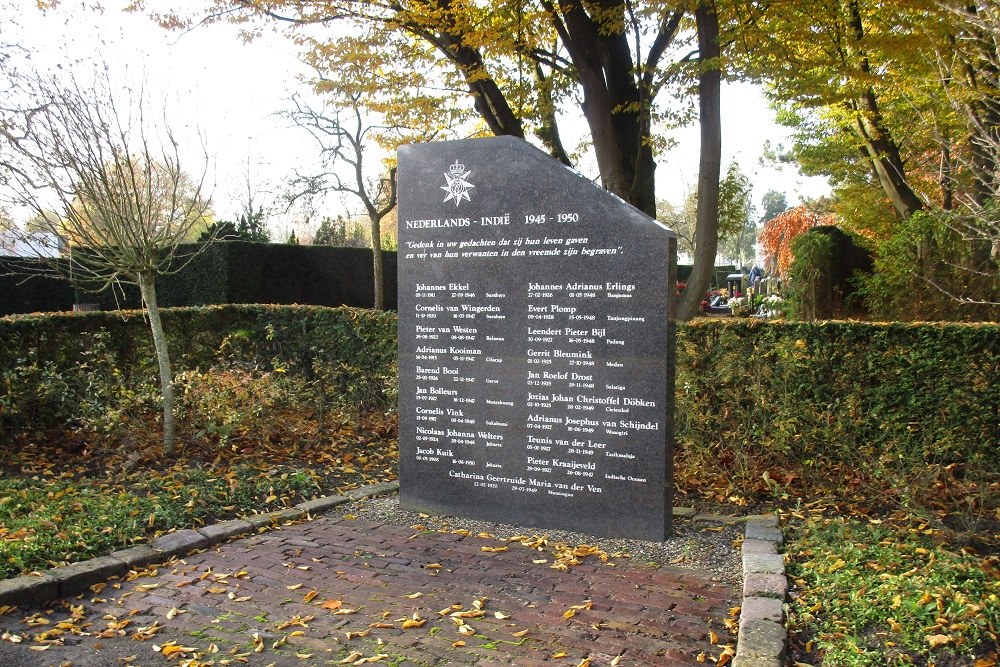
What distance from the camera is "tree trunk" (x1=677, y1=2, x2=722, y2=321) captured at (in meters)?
9.20

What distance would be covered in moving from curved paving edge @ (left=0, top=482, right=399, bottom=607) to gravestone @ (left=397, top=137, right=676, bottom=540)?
89 cm

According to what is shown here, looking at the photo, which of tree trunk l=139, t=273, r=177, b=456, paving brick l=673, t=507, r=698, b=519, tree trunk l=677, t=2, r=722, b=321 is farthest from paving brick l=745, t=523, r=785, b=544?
tree trunk l=139, t=273, r=177, b=456

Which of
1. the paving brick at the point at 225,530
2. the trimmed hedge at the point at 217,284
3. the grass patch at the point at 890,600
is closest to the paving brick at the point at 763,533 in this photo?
the grass patch at the point at 890,600

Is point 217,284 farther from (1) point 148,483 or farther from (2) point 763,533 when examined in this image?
(2) point 763,533

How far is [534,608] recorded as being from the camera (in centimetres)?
432

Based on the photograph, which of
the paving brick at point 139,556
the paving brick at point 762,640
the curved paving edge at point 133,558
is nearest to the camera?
the paving brick at point 762,640

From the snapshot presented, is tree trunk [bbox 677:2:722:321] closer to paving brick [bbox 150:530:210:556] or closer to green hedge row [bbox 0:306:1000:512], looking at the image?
green hedge row [bbox 0:306:1000:512]

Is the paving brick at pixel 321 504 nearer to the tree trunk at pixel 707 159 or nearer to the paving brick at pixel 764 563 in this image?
the paving brick at pixel 764 563

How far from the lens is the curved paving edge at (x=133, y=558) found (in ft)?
14.8

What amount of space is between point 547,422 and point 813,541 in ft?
6.41

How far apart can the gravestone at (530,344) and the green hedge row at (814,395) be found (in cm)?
148

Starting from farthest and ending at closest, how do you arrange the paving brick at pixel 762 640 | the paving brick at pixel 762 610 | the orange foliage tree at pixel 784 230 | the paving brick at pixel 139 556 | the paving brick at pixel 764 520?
1. the orange foliage tree at pixel 784 230
2. the paving brick at pixel 764 520
3. the paving brick at pixel 139 556
4. the paving brick at pixel 762 610
5. the paving brick at pixel 762 640

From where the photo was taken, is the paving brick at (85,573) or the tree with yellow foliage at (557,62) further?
the tree with yellow foliage at (557,62)

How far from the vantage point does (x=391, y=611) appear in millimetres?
4305
